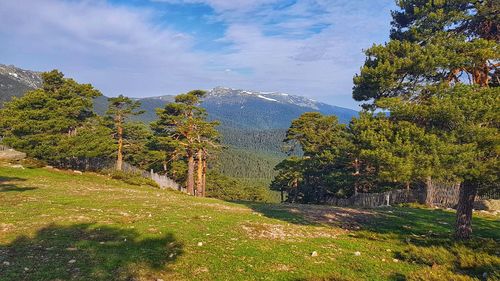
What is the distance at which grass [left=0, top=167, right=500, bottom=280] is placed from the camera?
11.1 m

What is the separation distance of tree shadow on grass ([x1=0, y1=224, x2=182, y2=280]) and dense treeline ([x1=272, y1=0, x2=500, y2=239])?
29.4ft

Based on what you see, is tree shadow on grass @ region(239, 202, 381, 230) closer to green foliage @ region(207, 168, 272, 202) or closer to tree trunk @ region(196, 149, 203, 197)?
tree trunk @ region(196, 149, 203, 197)

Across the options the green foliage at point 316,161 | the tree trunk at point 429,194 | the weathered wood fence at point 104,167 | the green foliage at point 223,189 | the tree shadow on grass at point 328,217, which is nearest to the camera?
the tree shadow on grass at point 328,217

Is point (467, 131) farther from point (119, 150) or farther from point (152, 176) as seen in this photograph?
point (119, 150)

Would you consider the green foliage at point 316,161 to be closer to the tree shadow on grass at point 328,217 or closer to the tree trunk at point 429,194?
the tree trunk at point 429,194

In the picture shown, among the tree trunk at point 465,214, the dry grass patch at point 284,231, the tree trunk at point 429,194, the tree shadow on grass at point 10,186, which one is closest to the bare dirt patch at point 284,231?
the dry grass patch at point 284,231

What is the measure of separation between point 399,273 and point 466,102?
22.2 ft

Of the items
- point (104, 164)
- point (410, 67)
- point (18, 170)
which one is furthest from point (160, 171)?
point (410, 67)

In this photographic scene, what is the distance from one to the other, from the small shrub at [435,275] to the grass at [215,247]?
0.14 ft

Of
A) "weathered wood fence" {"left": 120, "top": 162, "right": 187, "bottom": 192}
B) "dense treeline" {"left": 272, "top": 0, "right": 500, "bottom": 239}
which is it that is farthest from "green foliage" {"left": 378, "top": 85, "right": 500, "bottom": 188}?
"weathered wood fence" {"left": 120, "top": 162, "right": 187, "bottom": 192}

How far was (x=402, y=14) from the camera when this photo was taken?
23688 millimetres

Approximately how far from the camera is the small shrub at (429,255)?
13156 mm

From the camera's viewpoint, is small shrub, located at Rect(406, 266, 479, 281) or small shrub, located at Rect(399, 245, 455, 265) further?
small shrub, located at Rect(399, 245, 455, 265)

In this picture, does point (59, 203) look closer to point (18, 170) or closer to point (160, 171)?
point (18, 170)
